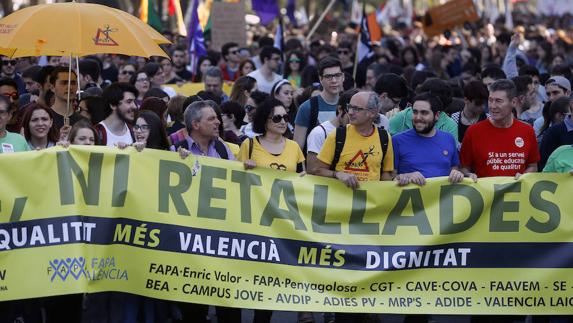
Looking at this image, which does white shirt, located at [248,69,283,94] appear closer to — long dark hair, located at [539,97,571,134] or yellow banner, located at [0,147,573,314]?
long dark hair, located at [539,97,571,134]

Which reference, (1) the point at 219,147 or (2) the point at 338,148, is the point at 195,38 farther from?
(2) the point at 338,148

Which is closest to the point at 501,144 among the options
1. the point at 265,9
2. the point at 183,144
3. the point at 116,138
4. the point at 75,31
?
the point at 183,144

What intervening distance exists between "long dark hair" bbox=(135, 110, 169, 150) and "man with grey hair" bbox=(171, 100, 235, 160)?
0.09 metres

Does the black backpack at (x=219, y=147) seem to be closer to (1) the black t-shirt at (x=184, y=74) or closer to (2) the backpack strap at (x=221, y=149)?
(2) the backpack strap at (x=221, y=149)

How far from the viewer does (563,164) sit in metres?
8.84

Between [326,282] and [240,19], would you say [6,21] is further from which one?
[240,19]

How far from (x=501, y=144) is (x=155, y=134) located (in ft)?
7.97

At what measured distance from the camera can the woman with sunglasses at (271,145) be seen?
354 inches

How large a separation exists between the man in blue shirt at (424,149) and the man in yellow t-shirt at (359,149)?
164mm

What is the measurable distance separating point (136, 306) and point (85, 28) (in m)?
2.18

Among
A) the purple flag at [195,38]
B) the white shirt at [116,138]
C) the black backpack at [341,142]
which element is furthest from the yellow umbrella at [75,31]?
the purple flag at [195,38]

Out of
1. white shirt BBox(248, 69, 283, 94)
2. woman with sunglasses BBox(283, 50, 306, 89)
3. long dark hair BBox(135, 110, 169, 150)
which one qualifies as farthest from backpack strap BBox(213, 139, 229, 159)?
woman with sunglasses BBox(283, 50, 306, 89)

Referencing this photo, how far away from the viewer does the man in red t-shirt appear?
902 cm

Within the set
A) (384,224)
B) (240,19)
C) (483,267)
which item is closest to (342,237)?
(384,224)
